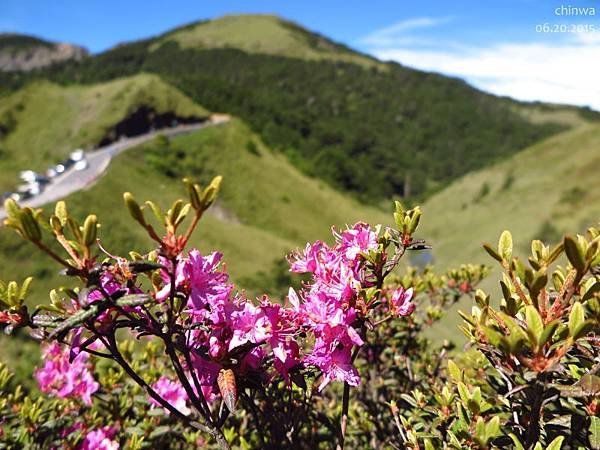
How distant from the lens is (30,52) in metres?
87.4

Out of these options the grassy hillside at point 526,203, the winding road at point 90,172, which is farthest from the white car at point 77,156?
the grassy hillside at point 526,203

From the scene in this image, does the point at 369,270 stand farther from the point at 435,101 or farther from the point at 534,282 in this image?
the point at 435,101

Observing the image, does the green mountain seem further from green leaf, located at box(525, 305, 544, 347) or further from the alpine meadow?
green leaf, located at box(525, 305, 544, 347)

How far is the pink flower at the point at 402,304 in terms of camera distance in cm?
135

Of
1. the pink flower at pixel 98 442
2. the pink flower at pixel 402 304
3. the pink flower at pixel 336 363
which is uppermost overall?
the pink flower at pixel 402 304

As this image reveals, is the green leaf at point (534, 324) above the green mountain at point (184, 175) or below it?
above

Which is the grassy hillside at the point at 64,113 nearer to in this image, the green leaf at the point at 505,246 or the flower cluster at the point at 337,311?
the flower cluster at the point at 337,311

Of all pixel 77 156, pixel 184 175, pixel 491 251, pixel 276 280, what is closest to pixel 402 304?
pixel 491 251

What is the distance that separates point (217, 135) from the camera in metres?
26.7

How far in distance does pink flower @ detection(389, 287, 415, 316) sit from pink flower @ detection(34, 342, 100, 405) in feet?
5.32

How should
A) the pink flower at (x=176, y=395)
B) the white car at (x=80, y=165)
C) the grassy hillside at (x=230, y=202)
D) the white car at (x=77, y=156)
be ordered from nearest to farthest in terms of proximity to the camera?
1. the pink flower at (x=176, y=395)
2. the grassy hillside at (x=230, y=202)
3. the white car at (x=80, y=165)
4. the white car at (x=77, y=156)

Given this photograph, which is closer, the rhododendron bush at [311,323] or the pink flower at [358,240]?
the rhododendron bush at [311,323]

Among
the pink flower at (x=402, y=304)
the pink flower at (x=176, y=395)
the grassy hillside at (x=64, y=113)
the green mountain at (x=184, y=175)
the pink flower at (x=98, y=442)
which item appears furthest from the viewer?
the grassy hillside at (x=64, y=113)

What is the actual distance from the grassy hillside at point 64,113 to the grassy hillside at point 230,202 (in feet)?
13.9
